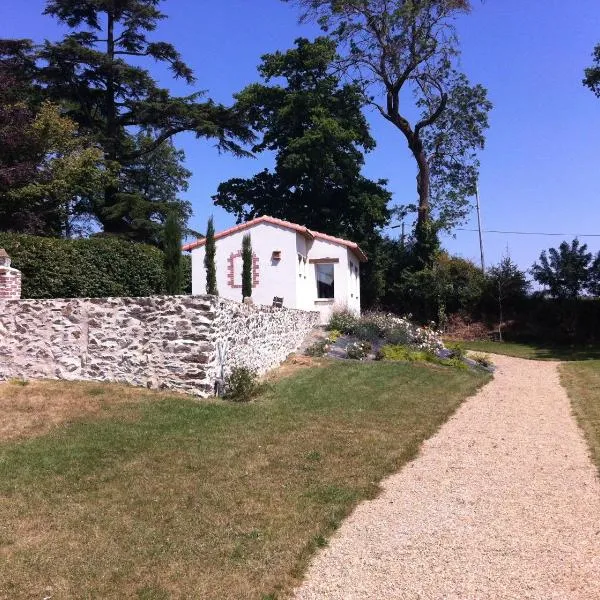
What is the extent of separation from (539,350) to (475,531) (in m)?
24.5

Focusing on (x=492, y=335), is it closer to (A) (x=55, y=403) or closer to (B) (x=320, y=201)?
(B) (x=320, y=201)

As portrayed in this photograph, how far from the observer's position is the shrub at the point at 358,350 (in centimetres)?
1686

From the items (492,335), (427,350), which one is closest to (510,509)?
(427,350)

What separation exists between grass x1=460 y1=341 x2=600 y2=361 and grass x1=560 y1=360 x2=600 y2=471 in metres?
2.37

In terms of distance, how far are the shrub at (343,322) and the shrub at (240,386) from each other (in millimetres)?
9230

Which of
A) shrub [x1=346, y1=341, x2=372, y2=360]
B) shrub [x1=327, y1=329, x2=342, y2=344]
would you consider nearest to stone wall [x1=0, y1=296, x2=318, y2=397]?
shrub [x1=346, y1=341, x2=372, y2=360]

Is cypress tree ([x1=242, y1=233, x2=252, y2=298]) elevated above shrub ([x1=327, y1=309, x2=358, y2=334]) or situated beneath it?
elevated above

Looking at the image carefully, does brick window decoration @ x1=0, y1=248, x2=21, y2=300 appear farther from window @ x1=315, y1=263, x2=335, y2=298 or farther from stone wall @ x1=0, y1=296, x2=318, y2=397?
window @ x1=315, y1=263, x2=335, y2=298

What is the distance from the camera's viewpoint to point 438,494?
601 centimetres

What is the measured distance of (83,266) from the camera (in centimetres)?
1706

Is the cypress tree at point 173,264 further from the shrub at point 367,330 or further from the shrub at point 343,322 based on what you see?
the shrub at point 343,322

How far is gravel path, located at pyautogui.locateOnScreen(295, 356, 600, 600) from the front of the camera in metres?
4.02

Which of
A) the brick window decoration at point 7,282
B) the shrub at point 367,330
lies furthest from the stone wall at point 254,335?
the brick window decoration at point 7,282

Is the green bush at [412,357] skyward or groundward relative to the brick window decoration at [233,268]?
groundward
